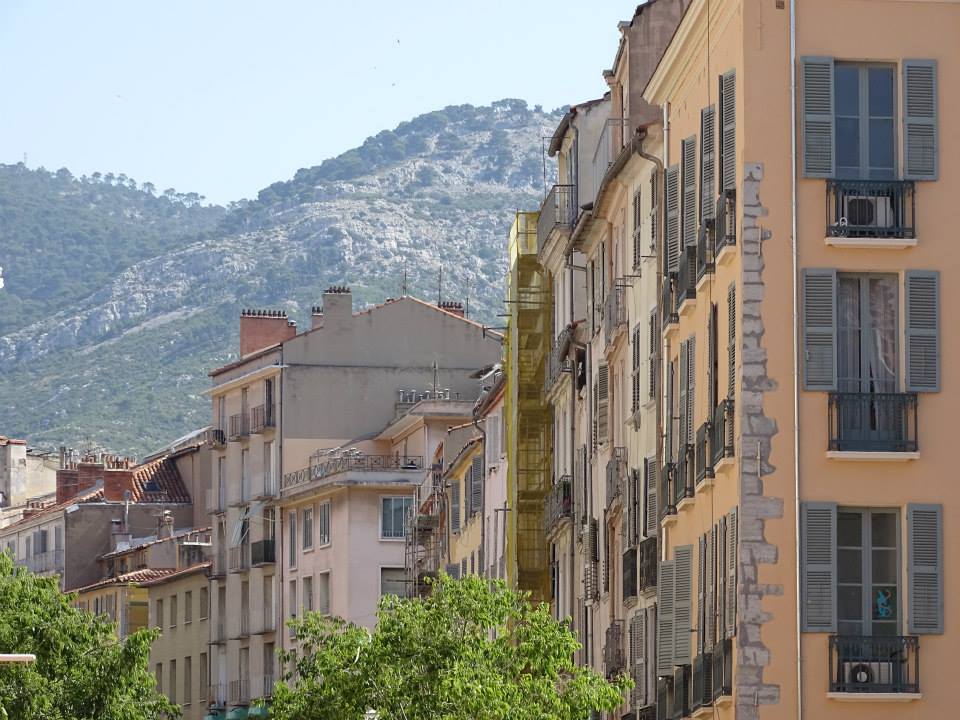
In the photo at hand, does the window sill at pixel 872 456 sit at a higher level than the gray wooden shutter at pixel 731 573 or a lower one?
higher

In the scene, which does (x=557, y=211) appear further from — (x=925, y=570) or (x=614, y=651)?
(x=925, y=570)

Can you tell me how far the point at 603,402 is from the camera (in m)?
53.0

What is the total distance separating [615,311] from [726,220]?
14771 mm

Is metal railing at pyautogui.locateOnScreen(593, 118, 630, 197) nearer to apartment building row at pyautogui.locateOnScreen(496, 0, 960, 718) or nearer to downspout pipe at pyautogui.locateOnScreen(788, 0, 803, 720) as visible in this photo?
apartment building row at pyautogui.locateOnScreen(496, 0, 960, 718)

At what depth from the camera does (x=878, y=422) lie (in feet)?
113

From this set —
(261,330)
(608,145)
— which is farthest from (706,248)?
(261,330)

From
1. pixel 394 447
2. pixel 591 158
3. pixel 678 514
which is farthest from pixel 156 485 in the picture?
pixel 678 514

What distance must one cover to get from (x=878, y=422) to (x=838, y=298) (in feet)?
5.76

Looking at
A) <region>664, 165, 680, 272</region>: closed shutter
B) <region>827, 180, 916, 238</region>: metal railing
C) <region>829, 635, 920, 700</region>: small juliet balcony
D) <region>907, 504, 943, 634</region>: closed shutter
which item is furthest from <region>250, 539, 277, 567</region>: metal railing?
<region>907, 504, 943, 634</region>: closed shutter

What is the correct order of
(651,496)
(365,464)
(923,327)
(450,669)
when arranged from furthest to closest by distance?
(365,464), (651,496), (450,669), (923,327)

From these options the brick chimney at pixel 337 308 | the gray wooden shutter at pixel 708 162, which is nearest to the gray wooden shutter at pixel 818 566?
the gray wooden shutter at pixel 708 162

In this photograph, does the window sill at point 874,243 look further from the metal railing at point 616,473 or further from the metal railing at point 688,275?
the metal railing at point 616,473

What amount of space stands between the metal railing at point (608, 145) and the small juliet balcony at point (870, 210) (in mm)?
15151

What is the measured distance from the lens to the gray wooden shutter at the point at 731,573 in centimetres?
3478
